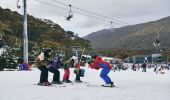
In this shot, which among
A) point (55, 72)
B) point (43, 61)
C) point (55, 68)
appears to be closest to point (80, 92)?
point (43, 61)

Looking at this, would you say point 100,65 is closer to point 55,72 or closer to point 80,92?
point 55,72

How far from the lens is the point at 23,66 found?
40969 mm

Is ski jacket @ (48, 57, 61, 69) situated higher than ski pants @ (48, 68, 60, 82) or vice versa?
ski jacket @ (48, 57, 61, 69)

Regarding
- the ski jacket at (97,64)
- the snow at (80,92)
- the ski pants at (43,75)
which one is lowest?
the snow at (80,92)

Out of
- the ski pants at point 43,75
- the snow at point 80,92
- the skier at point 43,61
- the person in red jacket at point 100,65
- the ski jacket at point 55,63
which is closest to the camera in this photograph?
the snow at point 80,92

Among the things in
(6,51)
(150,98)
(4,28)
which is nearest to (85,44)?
(4,28)

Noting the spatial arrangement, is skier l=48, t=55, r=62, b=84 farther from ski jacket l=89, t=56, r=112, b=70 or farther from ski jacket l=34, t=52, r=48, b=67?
ski jacket l=89, t=56, r=112, b=70

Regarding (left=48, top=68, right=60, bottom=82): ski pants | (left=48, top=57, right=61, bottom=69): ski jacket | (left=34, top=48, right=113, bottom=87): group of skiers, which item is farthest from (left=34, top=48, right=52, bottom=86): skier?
(left=48, top=68, right=60, bottom=82): ski pants

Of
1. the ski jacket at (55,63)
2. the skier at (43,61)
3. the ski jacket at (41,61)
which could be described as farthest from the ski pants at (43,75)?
the ski jacket at (55,63)

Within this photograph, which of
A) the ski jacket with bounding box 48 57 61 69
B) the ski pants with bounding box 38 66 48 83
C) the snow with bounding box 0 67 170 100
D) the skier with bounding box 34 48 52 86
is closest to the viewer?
the snow with bounding box 0 67 170 100

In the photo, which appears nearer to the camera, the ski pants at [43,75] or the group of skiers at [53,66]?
the group of skiers at [53,66]

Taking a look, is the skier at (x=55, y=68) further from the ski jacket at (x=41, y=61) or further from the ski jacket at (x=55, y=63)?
the ski jacket at (x=41, y=61)

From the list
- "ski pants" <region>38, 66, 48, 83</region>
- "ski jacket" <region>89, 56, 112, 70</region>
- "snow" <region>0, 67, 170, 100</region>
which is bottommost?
"snow" <region>0, 67, 170, 100</region>

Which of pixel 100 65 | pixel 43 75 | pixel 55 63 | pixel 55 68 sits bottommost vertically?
pixel 43 75
